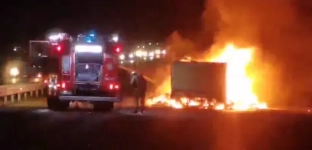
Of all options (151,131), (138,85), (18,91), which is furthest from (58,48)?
(18,91)

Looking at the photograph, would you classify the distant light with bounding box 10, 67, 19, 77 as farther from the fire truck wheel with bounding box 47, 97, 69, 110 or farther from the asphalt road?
the asphalt road

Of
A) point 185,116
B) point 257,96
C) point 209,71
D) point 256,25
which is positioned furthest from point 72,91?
point 256,25

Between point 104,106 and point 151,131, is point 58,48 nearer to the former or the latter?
point 104,106

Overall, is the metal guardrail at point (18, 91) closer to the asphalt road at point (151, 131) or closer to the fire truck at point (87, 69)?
the fire truck at point (87, 69)

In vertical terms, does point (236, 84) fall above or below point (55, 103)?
above

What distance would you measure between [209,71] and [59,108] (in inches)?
335

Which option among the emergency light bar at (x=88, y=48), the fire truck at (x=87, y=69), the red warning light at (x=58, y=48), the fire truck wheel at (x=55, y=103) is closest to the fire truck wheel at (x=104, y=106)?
the fire truck at (x=87, y=69)

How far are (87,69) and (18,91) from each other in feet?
40.0

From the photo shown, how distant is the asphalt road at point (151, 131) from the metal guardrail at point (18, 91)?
31.8 feet

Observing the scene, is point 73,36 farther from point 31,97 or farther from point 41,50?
point 31,97

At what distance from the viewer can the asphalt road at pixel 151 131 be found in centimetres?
1688

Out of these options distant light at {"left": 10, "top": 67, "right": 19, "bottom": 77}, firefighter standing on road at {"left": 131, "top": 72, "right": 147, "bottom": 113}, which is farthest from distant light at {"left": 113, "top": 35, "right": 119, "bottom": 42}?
distant light at {"left": 10, "top": 67, "right": 19, "bottom": 77}

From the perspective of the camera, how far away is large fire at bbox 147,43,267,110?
115 ft

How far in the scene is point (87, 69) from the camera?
28188 millimetres
